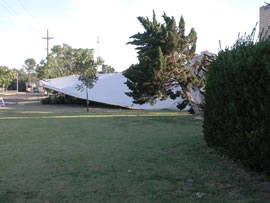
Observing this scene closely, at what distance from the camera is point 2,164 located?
518 centimetres

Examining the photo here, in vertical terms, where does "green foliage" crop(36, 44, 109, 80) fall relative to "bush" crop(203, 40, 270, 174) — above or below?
above

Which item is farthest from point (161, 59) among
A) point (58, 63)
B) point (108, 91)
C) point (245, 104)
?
point (58, 63)

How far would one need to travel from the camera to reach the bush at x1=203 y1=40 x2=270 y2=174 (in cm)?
356

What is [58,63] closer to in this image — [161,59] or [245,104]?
[161,59]

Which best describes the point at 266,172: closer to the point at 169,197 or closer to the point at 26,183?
the point at 169,197

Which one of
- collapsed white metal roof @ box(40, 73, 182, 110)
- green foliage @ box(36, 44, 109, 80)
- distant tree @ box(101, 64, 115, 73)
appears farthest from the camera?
distant tree @ box(101, 64, 115, 73)

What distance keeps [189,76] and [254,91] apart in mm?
9568

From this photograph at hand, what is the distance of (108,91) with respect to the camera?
26.9m

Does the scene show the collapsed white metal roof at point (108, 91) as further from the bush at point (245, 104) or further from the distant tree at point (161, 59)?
the bush at point (245, 104)

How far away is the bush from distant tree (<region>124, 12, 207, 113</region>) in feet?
23.0

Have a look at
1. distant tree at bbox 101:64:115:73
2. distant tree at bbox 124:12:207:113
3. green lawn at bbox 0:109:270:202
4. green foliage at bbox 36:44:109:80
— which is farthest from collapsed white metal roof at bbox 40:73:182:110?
distant tree at bbox 101:64:115:73

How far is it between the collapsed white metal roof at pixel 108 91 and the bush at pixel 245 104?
18.5m

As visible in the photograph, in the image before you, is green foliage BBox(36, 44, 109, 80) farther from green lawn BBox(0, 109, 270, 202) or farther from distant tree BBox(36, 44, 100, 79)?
green lawn BBox(0, 109, 270, 202)

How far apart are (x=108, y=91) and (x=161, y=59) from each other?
621 inches
